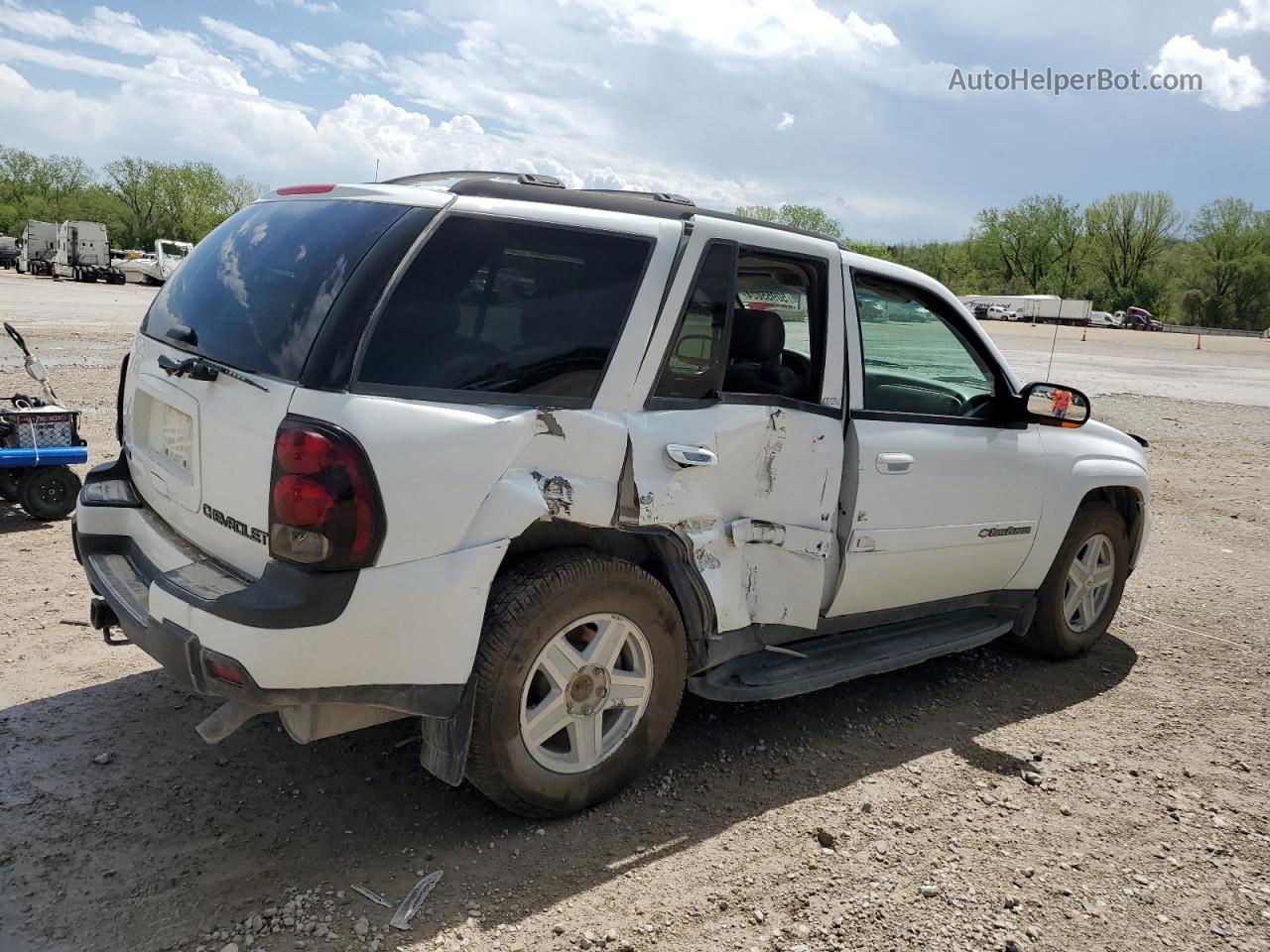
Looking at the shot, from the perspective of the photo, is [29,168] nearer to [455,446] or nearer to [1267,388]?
[1267,388]

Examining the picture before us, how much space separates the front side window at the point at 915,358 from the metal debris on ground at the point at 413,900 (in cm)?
236

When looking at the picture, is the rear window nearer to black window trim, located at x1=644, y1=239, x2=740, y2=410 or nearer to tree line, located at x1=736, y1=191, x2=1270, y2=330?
black window trim, located at x1=644, y1=239, x2=740, y2=410

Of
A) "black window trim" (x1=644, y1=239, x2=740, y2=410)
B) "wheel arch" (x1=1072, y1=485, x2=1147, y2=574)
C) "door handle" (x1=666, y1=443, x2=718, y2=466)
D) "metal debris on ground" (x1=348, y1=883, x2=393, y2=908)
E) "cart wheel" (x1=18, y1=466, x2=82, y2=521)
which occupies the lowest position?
"metal debris on ground" (x1=348, y1=883, x2=393, y2=908)

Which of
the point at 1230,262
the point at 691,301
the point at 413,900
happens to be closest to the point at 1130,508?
the point at 691,301

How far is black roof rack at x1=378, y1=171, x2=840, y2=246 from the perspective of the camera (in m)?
3.16

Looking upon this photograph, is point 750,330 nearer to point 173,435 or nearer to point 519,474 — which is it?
point 519,474

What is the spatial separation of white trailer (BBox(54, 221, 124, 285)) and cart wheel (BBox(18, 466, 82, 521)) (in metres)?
44.4

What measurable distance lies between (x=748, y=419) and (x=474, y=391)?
3.59 ft

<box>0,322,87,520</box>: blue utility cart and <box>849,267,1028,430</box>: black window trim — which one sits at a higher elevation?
<box>849,267,1028,430</box>: black window trim

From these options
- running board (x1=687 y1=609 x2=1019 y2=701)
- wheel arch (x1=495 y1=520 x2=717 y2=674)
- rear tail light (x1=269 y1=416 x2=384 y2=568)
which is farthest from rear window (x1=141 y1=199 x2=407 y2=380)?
running board (x1=687 y1=609 x2=1019 y2=701)

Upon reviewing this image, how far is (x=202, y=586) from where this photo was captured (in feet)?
9.26

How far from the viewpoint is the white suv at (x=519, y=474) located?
105 inches

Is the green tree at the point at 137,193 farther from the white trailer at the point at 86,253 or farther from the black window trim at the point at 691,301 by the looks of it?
the black window trim at the point at 691,301

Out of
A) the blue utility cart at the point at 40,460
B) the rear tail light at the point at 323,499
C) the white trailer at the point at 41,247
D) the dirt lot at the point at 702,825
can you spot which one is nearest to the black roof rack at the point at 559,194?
the rear tail light at the point at 323,499
